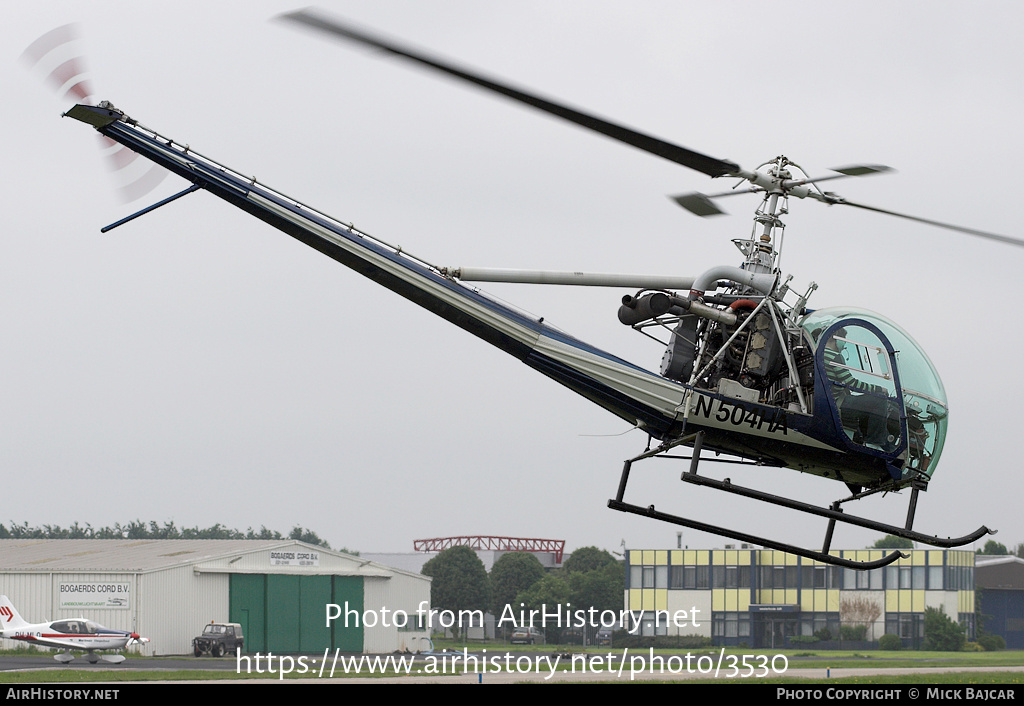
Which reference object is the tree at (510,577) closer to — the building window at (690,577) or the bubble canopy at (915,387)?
the building window at (690,577)

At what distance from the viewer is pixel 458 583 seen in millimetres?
79250

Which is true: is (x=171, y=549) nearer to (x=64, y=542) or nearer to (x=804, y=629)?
(x=64, y=542)

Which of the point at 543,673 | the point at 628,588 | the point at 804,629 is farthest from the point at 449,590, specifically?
the point at 543,673

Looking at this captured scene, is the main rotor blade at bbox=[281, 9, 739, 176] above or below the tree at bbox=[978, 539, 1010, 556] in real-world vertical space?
above

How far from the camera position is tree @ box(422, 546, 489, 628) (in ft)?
259

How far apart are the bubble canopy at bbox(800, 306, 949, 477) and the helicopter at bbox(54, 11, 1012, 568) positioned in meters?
0.03

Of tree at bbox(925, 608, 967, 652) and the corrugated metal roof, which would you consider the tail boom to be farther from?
tree at bbox(925, 608, 967, 652)

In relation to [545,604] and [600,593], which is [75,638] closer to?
[545,604]

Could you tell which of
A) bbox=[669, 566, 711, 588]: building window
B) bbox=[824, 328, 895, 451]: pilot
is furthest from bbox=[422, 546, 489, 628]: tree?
bbox=[824, 328, 895, 451]: pilot

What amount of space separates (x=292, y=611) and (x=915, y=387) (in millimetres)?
42872

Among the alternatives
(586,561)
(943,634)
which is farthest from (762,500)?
(586,561)
